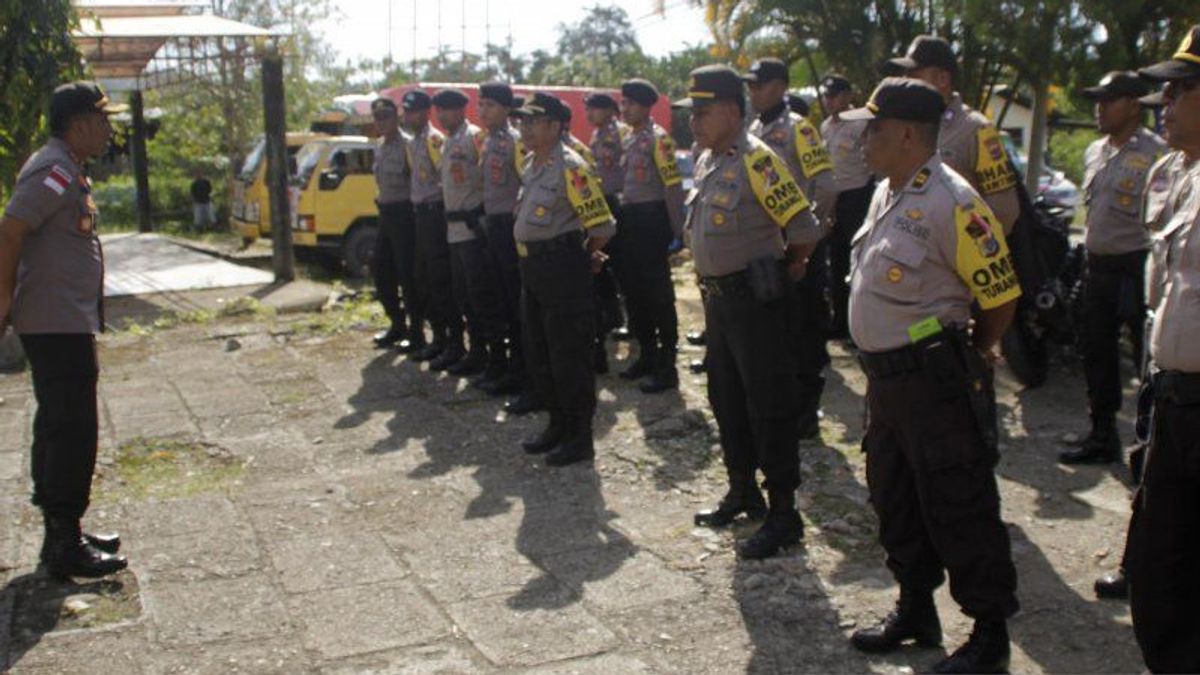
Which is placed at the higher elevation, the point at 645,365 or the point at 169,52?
the point at 169,52

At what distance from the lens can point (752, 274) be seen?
4844mm

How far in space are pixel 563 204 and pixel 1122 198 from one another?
2.76m

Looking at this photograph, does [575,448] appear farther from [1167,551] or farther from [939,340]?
[1167,551]

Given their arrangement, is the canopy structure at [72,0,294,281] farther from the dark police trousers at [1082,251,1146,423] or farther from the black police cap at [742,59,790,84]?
the dark police trousers at [1082,251,1146,423]

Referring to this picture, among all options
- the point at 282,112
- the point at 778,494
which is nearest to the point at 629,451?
the point at 778,494

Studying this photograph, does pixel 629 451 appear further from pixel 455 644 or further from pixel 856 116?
pixel 856 116

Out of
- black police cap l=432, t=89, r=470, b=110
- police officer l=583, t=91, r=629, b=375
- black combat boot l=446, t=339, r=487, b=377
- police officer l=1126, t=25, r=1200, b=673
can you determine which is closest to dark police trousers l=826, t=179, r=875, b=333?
police officer l=583, t=91, r=629, b=375

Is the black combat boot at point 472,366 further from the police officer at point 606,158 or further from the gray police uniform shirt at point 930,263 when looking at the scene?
the gray police uniform shirt at point 930,263

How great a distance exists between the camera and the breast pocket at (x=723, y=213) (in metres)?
4.98

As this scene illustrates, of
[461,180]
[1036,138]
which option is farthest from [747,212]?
[1036,138]

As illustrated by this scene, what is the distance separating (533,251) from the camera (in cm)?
648

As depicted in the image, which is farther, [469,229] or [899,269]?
[469,229]

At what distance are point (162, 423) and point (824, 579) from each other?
14.9ft

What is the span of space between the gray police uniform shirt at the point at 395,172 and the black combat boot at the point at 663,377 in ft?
7.95
